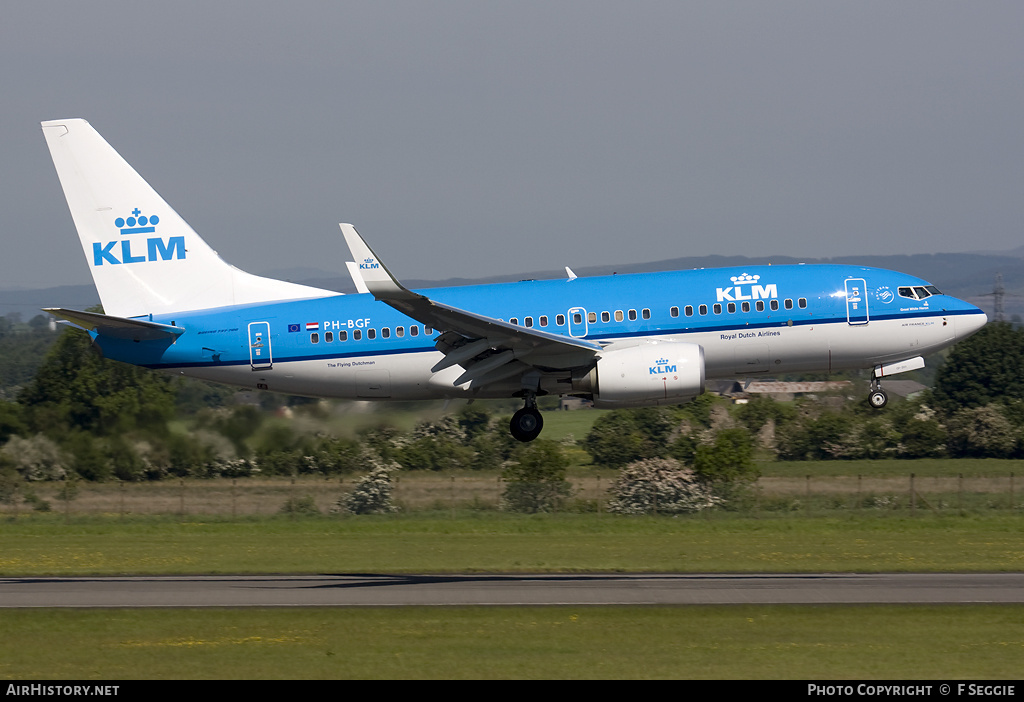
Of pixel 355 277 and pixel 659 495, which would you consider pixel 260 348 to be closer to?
Result: pixel 355 277

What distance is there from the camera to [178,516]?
164ft

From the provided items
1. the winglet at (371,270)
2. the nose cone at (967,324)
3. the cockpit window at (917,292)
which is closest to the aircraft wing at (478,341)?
the winglet at (371,270)

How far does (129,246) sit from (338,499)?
665 inches

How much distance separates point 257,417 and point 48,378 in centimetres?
1766

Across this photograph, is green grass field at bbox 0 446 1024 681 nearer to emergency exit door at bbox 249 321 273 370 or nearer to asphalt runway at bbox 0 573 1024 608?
asphalt runway at bbox 0 573 1024 608

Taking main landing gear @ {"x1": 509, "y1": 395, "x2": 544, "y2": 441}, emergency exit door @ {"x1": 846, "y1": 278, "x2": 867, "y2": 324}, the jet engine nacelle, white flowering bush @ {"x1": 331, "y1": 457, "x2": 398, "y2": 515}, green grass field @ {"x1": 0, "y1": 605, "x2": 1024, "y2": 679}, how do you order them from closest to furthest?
1. green grass field @ {"x1": 0, "y1": 605, "x2": 1024, "y2": 679}
2. the jet engine nacelle
3. emergency exit door @ {"x1": 846, "y1": 278, "x2": 867, "y2": 324}
4. main landing gear @ {"x1": 509, "y1": 395, "x2": 544, "y2": 441}
5. white flowering bush @ {"x1": 331, "y1": 457, "x2": 398, "y2": 515}

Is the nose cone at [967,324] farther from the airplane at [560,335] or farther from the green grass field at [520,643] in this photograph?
the green grass field at [520,643]

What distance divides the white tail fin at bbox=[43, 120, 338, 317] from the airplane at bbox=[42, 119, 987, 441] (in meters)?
0.27

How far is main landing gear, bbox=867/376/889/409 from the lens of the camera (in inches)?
1357

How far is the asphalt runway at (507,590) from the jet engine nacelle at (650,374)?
4952 millimetres

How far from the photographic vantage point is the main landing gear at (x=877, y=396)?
3447cm

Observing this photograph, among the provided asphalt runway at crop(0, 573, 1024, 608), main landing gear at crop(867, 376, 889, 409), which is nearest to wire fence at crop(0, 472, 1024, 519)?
asphalt runway at crop(0, 573, 1024, 608)
